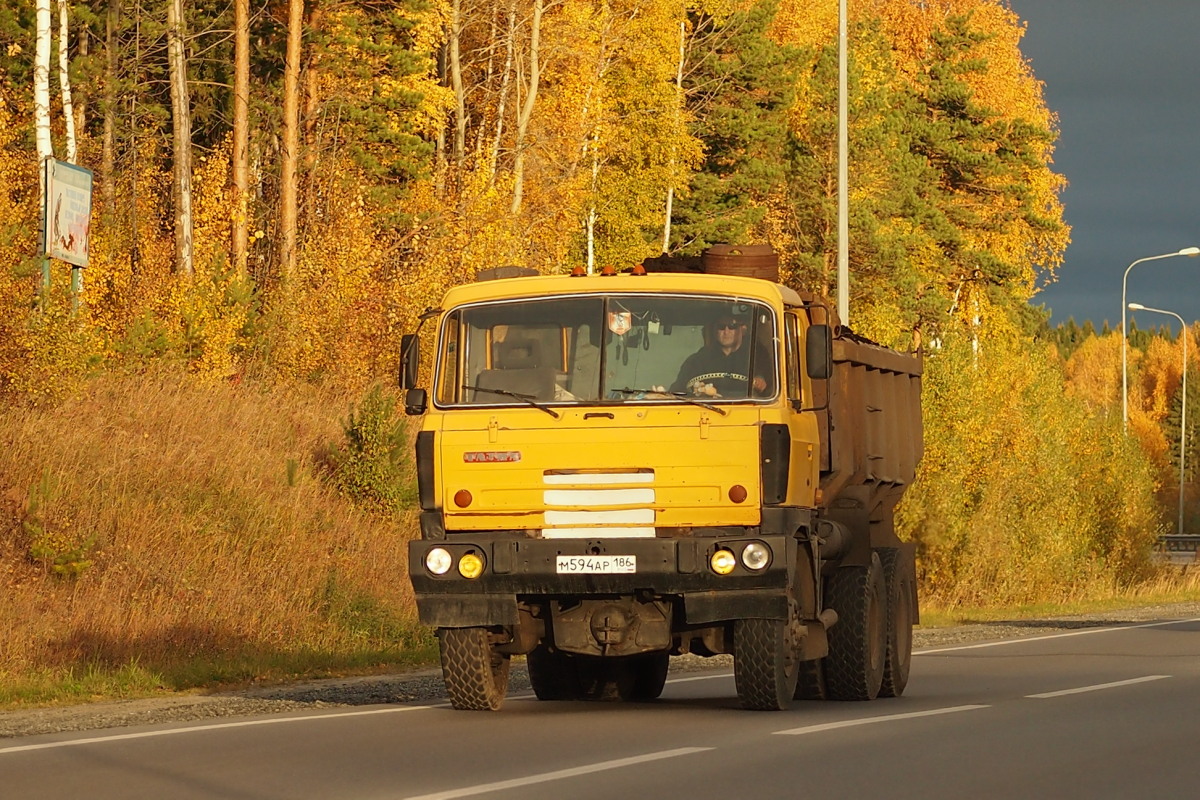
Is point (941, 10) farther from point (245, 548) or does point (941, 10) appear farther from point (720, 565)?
point (720, 565)

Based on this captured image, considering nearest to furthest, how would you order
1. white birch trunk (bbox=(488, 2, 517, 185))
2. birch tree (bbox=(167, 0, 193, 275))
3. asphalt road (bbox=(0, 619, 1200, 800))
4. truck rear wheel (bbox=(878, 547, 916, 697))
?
asphalt road (bbox=(0, 619, 1200, 800))
truck rear wheel (bbox=(878, 547, 916, 697))
birch tree (bbox=(167, 0, 193, 275))
white birch trunk (bbox=(488, 2, 517, 185))

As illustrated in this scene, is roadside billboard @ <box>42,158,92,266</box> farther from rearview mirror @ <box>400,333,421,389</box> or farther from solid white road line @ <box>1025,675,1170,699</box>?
solid white road line @ <box>1025,675,1170,699</box>

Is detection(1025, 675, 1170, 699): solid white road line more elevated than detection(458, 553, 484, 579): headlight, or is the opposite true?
detection(458, 553, 484, 579): headlight

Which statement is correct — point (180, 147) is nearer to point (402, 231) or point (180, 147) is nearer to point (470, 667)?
point (402, 231)

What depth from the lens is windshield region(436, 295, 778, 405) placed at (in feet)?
45.9

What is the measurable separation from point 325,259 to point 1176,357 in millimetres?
133684

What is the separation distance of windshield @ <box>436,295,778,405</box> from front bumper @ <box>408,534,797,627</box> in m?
0.98

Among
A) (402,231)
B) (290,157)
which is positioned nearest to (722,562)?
(290,157)

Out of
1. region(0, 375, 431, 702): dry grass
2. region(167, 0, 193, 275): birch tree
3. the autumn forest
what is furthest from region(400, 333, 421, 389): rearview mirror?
region(167, 0, 193, 275): birch tree

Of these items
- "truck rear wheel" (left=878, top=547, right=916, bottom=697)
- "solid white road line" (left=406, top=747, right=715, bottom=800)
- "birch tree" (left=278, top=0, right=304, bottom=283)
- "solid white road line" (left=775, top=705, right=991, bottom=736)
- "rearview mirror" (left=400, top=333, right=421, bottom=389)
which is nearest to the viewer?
"solid white road line" (left=406, top=747, right=715, bottom=800)

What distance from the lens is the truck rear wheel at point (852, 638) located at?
16281 millimetres

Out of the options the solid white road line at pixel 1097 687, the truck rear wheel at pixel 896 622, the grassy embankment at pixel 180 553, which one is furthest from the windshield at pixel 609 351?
the grassy embankment at pixel 180 553

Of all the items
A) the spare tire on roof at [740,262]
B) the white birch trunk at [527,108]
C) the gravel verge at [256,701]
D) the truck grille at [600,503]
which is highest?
the white birch trunk at [527,108]

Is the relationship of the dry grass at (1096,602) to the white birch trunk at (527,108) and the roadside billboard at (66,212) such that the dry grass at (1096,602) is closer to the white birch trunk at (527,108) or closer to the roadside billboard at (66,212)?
the white birch trunk at (527,108)
